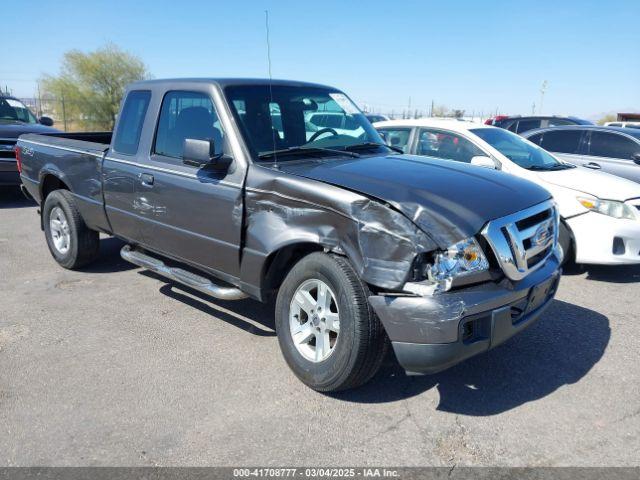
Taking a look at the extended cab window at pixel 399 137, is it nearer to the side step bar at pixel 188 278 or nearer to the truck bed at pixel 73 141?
the truck bed at pixel 73 141

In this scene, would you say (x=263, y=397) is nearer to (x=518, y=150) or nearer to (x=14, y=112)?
(x=518, y=150)

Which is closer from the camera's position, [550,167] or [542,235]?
[542,235]

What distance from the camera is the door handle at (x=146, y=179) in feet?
14.4

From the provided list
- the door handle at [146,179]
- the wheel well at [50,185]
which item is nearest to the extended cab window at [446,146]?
the door handle at [146,179]

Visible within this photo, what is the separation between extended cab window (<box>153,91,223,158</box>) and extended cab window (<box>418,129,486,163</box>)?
3581 millimetres

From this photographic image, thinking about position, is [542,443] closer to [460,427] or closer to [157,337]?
[460,427]

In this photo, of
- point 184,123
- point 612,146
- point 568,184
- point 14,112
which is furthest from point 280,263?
point 14,112

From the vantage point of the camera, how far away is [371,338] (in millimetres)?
3051

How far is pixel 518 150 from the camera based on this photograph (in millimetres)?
6699

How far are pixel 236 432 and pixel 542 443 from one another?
169cm

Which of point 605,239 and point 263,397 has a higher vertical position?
point 605,239

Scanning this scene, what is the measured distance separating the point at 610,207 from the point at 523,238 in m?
2.91

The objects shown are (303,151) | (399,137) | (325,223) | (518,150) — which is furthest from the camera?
(399,137)

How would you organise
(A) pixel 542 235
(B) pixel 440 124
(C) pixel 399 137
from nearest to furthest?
(A) pixel 542 235
(B) pixel 440 124
(C) pixel 399 137
